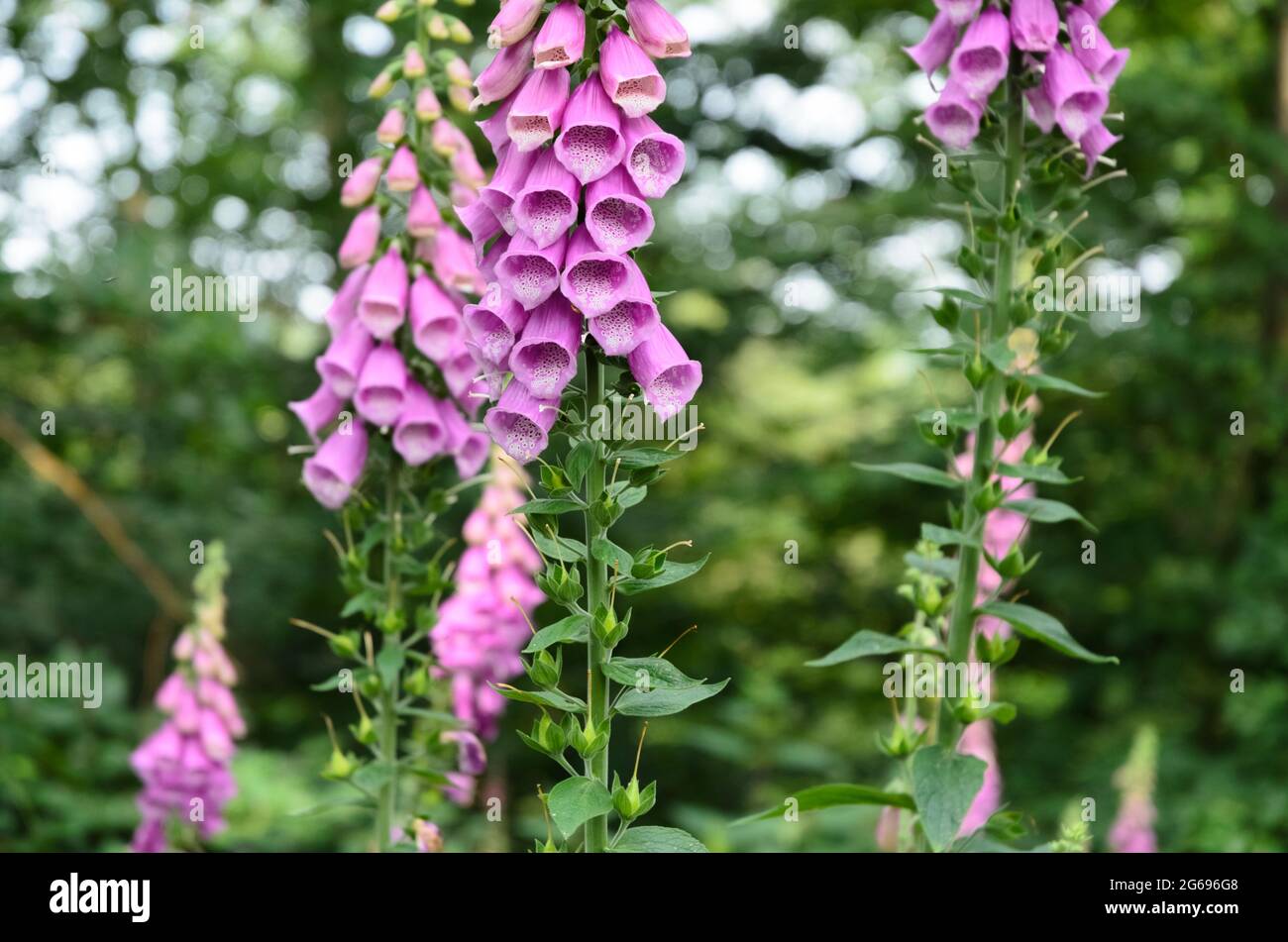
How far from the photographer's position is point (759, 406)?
10.0 m

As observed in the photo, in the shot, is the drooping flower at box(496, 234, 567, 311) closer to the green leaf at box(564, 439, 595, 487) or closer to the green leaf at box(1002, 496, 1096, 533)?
the green leaf at box(564, 439, 595, 487)

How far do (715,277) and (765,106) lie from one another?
5.21 feet

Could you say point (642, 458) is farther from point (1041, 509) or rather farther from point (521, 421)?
point (1041, 509)

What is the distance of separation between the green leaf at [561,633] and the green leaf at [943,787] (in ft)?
2.44

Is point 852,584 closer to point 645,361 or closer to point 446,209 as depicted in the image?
point 446,209

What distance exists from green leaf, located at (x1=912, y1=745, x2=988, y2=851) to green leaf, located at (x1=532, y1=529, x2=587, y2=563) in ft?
2.66

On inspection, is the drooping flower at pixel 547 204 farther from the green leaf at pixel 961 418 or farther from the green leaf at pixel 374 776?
the green leaf at pixel 374 776

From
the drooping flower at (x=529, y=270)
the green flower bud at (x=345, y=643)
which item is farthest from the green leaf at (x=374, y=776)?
the drooping flower at (x=529, y=270)

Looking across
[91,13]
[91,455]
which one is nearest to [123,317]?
[91,455]

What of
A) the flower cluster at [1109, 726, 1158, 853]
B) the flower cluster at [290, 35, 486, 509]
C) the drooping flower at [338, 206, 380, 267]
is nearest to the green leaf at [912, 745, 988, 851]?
the flower cluster at [290, 35, 486, 509]

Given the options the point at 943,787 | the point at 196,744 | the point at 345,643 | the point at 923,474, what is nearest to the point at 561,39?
the point at 923,474

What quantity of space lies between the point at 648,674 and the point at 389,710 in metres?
0.99

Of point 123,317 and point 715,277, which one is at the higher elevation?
point 715,277

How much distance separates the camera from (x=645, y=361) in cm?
190
